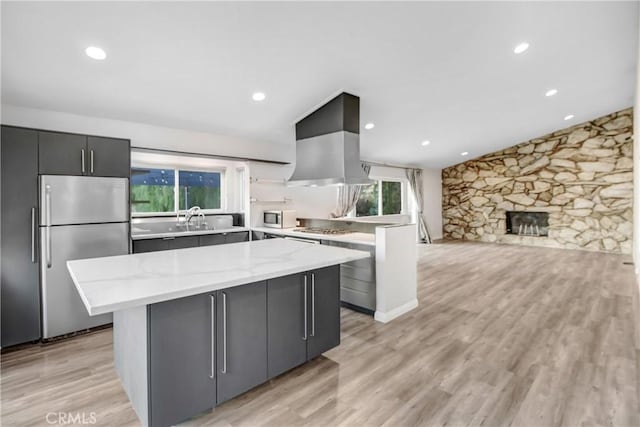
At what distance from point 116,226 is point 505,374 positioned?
3.75 metres

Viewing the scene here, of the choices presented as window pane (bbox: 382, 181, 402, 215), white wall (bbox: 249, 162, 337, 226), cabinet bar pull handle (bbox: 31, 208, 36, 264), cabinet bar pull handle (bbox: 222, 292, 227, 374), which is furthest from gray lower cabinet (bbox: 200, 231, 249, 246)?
window pane (bbox: 382, 181, 402, 215)

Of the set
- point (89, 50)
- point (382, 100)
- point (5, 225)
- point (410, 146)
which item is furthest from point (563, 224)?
point (5, 225)

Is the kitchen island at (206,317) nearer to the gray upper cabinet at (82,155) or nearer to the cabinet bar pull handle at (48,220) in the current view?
the cabinet bar pull handle at (48,220)

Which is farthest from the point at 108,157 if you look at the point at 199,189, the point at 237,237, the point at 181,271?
the point at 181,271

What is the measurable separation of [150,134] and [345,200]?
153 inches

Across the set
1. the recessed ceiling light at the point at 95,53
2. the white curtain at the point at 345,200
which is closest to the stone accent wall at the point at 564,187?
the white curtain at the point at 345,200

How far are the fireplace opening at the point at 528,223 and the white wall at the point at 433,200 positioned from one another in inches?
73.8

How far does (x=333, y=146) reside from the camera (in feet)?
12.4

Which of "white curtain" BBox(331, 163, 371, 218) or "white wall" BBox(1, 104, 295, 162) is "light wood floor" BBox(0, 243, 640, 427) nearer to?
"white wall" BBox(1, 104, 295, 162)

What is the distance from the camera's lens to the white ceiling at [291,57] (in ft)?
7.64

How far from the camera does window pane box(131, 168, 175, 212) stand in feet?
13.8

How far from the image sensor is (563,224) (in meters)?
7.91

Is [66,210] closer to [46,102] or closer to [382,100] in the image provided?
[46,102]

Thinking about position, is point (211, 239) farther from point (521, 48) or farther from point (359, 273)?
point (521, 48)
